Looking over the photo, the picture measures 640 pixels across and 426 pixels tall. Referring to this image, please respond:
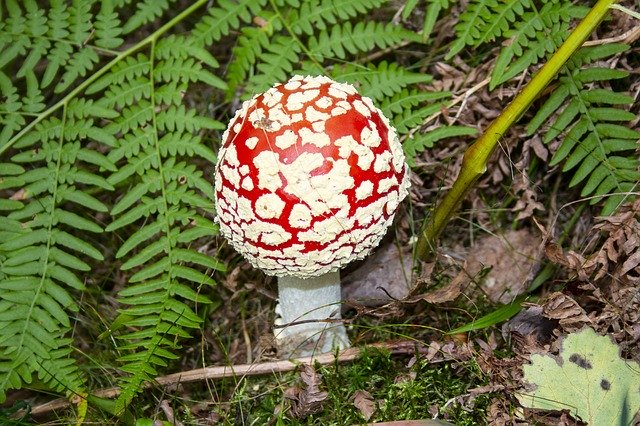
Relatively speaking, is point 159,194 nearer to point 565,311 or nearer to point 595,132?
point 565,311

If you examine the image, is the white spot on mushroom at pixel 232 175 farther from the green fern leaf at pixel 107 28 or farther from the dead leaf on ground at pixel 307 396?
the green fern leaf at pixel 107 28

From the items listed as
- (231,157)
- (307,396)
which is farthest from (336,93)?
(307,396)

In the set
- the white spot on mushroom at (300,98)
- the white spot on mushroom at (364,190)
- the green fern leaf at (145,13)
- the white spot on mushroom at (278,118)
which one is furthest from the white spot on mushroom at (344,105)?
the green fern leaf at (145,13)

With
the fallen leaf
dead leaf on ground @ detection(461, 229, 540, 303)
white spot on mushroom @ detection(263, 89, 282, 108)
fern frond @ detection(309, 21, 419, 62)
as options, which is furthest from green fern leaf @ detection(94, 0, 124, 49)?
the fallen leaf

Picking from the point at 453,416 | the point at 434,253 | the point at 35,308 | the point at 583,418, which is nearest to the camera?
the point at 583,418

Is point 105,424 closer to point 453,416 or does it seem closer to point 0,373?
point 0,373

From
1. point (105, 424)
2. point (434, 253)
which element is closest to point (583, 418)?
point (434, 253)
